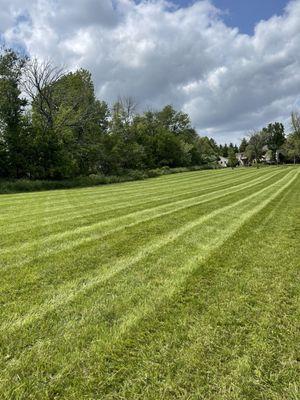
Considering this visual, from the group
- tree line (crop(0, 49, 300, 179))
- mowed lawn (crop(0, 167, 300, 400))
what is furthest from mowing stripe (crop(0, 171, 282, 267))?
tree line (crop(0, 49, 300, 179))

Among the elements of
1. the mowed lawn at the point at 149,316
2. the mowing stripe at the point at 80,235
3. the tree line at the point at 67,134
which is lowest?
the mowed lawn at the point at 149,316

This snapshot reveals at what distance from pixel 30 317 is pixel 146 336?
1.34 metres

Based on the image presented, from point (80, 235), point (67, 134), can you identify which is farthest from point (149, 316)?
point (67, 134)

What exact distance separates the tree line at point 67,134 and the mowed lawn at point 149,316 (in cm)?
2300

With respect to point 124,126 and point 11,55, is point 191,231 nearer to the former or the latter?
point 11,55

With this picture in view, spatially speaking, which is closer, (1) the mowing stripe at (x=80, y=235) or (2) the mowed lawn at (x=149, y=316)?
(2) the mowed lawn at (x=149, y=316)

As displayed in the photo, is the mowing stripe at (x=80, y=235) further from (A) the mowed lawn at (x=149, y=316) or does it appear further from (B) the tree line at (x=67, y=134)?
(B) the tree line at (x=67, y=134)

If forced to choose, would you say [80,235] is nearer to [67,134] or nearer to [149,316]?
[149,316]

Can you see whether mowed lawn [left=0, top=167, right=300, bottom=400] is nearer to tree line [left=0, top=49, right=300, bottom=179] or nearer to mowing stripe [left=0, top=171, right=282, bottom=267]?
mowing stripe [left=0, top=171, right=282, bottom=267]

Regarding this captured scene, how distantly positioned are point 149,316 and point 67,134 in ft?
103

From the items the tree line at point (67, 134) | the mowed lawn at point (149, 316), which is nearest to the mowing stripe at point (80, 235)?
the mowed lawn at point (149, 316)

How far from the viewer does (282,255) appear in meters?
5.48

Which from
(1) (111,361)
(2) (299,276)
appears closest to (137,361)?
(1) (111,361)

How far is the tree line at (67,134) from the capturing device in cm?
2739
